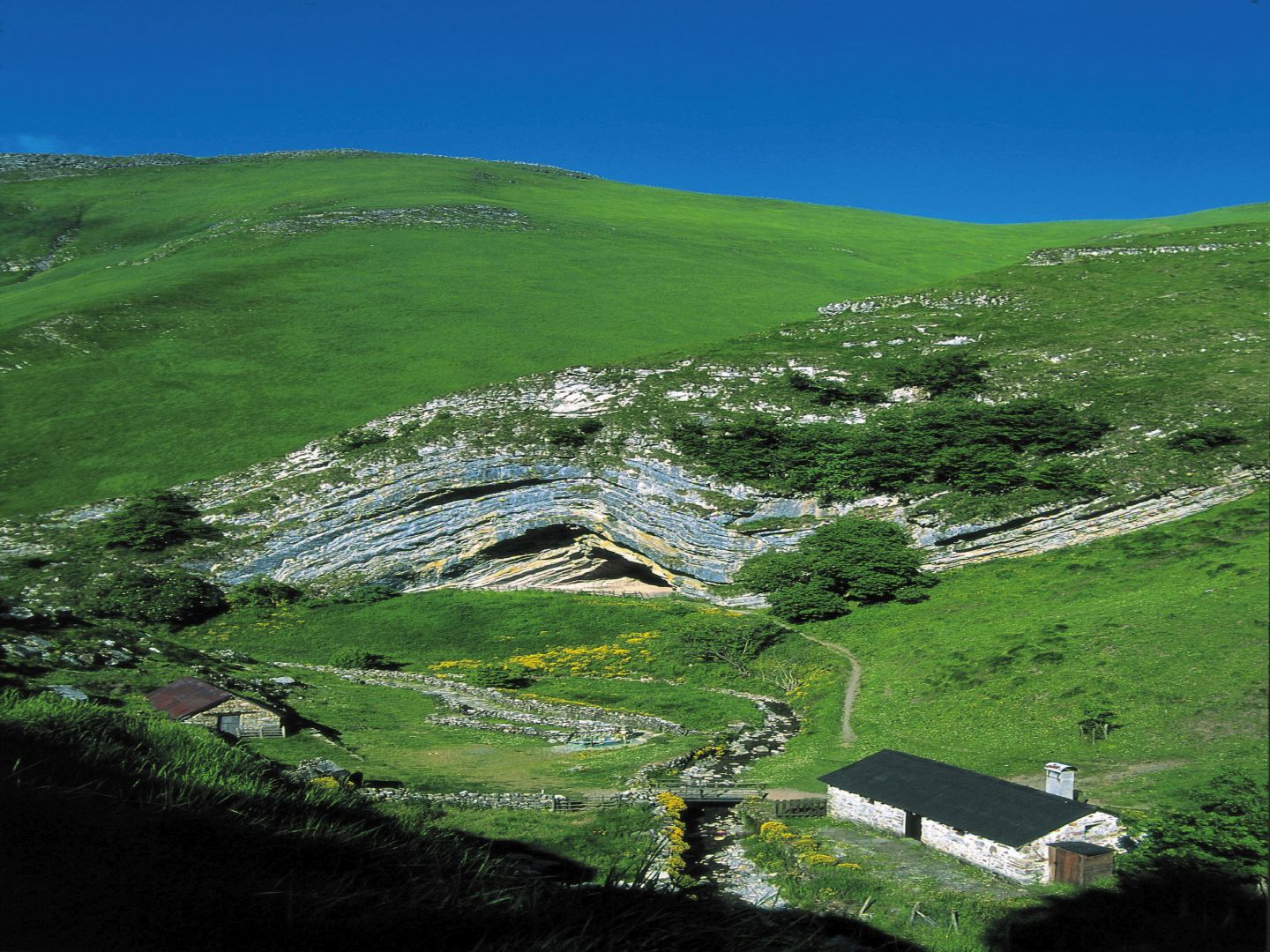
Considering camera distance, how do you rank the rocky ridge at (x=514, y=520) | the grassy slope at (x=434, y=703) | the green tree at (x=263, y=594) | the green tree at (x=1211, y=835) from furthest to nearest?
the green tree at (x=263, y=594)
the rocky ridge at (x=514, y=520)
the grassy slope at (x=434, y=703)
the green tree at (x=1211, y=835)

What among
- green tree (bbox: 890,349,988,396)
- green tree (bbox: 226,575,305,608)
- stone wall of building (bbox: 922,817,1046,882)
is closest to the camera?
stone wall of building (bbox: 922,817,1046,882)

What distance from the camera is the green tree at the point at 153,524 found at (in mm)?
57188

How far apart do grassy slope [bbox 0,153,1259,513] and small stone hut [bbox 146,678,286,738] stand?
43644mm

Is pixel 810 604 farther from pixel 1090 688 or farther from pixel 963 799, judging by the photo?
pixel 963 799

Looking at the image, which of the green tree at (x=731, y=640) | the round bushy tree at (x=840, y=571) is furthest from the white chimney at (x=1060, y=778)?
the round bushy tree at (x=840, y=571)

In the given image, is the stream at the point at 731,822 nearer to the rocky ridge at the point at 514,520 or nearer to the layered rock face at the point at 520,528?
the rocky ridge at the point at 514,520

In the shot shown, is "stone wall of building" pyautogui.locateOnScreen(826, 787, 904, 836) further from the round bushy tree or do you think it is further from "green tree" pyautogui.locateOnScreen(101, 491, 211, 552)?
"green tree" pyautogui.locateOnScreen(101, 491, 211, 552)

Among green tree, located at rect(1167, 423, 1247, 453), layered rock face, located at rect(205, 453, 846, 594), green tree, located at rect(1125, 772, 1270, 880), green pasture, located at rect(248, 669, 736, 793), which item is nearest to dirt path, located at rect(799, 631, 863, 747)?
green pasture, located at rect(248, 669, 736, 793)

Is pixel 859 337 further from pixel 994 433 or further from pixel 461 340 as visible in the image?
pixel 461 340

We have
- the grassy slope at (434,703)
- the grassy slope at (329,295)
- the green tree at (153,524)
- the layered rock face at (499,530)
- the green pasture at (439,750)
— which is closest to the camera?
the green pasture at (439,750)

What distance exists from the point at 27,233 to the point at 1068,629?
528ft

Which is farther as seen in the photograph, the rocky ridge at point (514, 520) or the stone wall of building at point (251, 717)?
the rocky ridge at point (514, 520)

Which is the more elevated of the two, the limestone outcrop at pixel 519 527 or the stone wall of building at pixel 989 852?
the limestone outcrop at pixel 519 527

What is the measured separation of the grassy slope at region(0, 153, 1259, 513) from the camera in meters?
75.9
